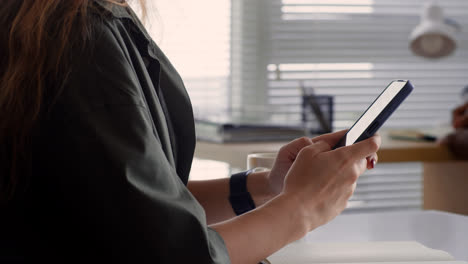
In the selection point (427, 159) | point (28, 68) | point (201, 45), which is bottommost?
point (427, 159)

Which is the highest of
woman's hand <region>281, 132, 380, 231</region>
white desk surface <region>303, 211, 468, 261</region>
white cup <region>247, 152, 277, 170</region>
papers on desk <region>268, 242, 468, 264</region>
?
woman's hand <region>281, 132, 380, 231</region>

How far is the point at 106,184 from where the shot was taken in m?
0.53

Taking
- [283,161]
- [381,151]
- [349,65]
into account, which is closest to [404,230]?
[283,161]

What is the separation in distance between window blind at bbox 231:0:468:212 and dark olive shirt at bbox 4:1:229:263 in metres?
2.10

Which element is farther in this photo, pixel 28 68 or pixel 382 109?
pixel 382 109

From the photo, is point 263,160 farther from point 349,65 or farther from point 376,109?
point 349,65

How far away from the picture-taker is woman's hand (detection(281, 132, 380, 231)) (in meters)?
0.68

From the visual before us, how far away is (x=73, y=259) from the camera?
1.82 ft

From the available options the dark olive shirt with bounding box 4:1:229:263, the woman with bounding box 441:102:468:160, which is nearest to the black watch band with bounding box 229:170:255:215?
the dark olive shirt with bounding box 4:1:229:263

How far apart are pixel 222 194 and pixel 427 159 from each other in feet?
3.84

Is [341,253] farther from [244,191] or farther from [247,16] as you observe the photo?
[247,16]

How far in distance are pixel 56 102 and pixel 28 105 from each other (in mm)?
31

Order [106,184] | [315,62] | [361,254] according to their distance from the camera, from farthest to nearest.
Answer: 1. [315,62]
2. [361,254]
3. [106,184]

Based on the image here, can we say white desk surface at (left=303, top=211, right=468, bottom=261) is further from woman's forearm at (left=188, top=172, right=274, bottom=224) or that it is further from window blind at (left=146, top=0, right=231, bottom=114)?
window blind at (left=146, top=0, right=231, bottom=114)
